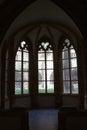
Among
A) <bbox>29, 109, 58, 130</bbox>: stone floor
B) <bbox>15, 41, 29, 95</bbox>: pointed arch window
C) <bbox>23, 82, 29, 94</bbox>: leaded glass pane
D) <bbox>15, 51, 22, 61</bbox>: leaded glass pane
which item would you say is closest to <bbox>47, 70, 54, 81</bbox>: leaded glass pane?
<bbox>15, 41, 29, 95</bbox>: pointed arch window

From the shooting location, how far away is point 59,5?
7.14 meters

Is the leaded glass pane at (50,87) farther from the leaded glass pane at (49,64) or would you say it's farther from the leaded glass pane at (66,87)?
the leaded glass pane at (49,64)

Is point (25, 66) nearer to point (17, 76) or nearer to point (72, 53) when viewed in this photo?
point (17, 76)

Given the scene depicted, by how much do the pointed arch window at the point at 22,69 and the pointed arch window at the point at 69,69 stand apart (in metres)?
2.11

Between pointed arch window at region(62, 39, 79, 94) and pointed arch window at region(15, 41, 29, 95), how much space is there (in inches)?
83.2

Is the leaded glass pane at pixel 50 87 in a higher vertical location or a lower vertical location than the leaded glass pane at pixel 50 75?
lower

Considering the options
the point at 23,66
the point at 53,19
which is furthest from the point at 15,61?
the point at 53,19

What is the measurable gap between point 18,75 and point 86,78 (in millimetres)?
4489

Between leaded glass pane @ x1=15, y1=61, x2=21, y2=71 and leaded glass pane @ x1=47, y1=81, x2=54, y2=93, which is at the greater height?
leaded glass pane @ x1=15, y1=61, x2=21, y2=71

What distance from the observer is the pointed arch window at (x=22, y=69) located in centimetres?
1093

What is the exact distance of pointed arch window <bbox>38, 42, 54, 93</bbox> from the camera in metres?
11.6

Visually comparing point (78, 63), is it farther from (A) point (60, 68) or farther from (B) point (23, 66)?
(B) point (23, 66)

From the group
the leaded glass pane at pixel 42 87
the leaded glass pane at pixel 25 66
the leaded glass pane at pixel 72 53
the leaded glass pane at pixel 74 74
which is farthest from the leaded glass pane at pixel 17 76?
the leaded glass pane at pixel 72 53

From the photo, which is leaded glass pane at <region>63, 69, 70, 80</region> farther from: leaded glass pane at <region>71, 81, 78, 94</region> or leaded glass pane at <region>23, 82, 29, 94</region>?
leaded glass pane at <region>23, 82, 29, 94</region>
